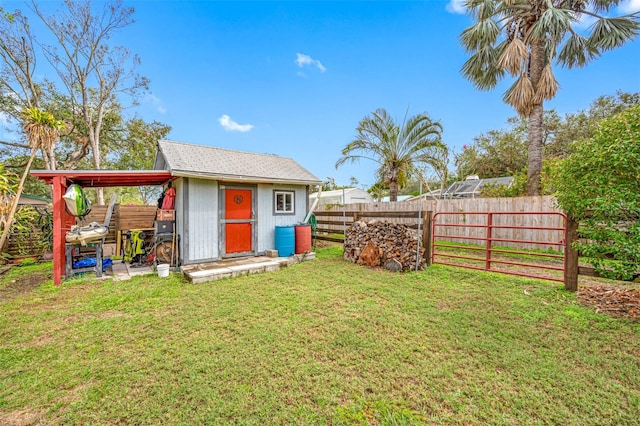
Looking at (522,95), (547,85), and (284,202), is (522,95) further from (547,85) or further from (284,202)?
(284,202)

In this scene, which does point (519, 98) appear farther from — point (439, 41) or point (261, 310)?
point (261, 310)

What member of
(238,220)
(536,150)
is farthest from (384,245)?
(536,150)

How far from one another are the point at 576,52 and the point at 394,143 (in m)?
6.42

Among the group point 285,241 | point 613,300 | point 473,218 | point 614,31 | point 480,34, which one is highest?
point 480,34

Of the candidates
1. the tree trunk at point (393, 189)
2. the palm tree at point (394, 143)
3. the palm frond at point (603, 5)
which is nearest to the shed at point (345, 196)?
the tree trunk at point (393, 189)

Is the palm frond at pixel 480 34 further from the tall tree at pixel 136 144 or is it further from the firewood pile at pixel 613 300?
the tall tree at pixel 136 144

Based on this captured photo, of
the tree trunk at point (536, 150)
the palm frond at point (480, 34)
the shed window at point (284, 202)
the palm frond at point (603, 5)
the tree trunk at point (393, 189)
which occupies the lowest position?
the shed window at point (284, 202)

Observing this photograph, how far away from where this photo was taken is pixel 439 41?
10.1 metres

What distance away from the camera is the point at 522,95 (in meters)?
7.95

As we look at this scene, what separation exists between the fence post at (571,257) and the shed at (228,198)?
5739mm

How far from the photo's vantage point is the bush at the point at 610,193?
10.6 feet

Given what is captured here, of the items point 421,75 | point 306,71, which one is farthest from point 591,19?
point 306,71

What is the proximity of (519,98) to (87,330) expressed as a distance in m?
11.4

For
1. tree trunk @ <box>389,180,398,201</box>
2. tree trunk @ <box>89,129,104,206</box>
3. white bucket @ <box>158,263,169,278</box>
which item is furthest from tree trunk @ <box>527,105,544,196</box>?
tree trunk @ <box>89,129,104,206</box>
